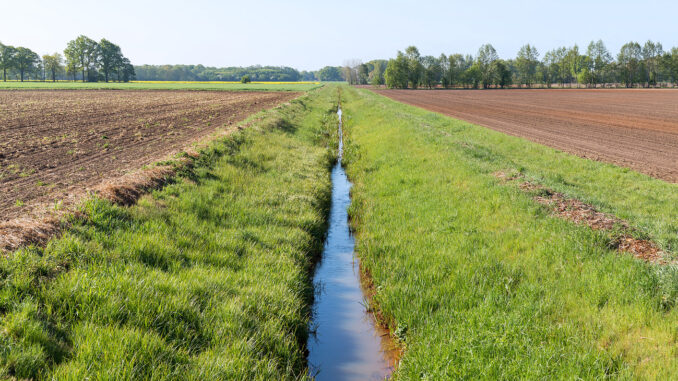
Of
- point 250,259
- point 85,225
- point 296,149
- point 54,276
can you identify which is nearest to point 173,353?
point 54,276

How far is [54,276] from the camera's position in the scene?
470cm

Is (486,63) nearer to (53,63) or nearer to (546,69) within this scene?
(546,69)

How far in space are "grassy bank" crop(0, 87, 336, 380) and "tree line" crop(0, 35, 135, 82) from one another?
153 meters

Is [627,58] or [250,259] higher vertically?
[627,58]

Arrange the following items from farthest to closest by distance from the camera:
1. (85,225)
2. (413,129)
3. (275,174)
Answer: (413,129) < (275,174) < (85,225)

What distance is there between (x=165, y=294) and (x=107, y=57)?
520 feet

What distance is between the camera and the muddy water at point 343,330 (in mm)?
4992

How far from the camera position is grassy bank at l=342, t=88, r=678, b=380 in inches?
163

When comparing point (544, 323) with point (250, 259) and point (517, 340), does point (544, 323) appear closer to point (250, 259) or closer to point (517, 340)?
point (517, 340)

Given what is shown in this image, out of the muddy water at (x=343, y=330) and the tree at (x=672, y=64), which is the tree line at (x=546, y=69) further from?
the muddy water at (x=343, y=330)

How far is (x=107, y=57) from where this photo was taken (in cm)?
13475

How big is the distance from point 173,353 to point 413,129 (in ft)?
60.5

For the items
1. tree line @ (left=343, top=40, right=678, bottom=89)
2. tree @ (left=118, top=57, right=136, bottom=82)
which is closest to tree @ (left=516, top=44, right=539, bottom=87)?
tree line @ (left=343, top=40, right=678, bottom=89)

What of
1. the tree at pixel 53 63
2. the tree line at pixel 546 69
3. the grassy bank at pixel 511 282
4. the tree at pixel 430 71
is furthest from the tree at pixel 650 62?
the tree at pixel 53 63
